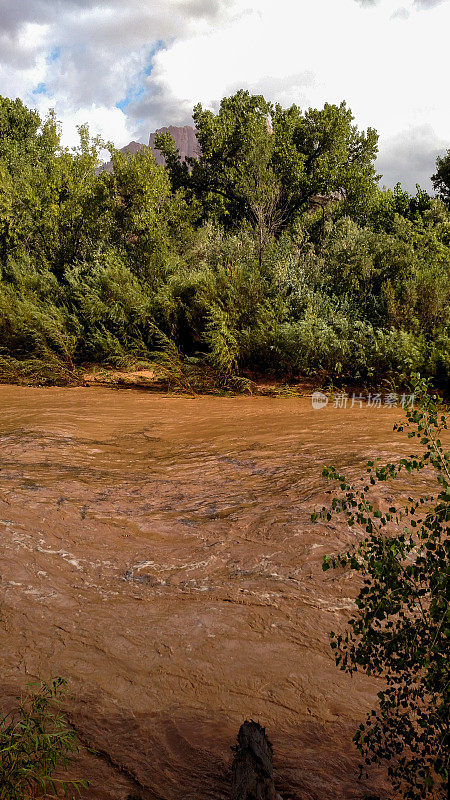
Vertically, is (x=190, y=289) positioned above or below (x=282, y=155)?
below

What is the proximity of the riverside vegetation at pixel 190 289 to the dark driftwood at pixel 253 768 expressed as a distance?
735 cm

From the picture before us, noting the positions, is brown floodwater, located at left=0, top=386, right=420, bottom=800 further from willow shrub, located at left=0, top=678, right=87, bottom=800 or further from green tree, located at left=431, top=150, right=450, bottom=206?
green tree, located at left=431, top=150, right=450, bottom=206

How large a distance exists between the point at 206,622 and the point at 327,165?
72.8 ft

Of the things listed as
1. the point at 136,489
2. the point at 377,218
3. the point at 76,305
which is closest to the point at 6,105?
the point at 377,218

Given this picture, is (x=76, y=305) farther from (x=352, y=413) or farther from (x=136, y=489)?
(x=136, y=489)

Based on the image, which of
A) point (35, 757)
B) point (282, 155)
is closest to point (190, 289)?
point (35, 757)

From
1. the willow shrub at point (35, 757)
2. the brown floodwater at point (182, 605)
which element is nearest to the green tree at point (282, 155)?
the brown floodwater at point (182, 605)

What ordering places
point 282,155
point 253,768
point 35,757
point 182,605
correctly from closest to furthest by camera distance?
1. point 253,768
2. point 35,757
3. point 182,605
4. point 282,155

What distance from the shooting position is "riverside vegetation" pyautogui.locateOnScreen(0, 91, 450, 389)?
1037cm

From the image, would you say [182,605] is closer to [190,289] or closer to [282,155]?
[190,289]

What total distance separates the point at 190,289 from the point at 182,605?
923cm

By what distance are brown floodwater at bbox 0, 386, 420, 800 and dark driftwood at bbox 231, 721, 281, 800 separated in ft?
0.82

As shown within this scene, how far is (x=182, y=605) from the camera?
3395mm

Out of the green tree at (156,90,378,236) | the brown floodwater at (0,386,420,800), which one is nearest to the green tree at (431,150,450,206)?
the green tree at (156,90,378,236)
